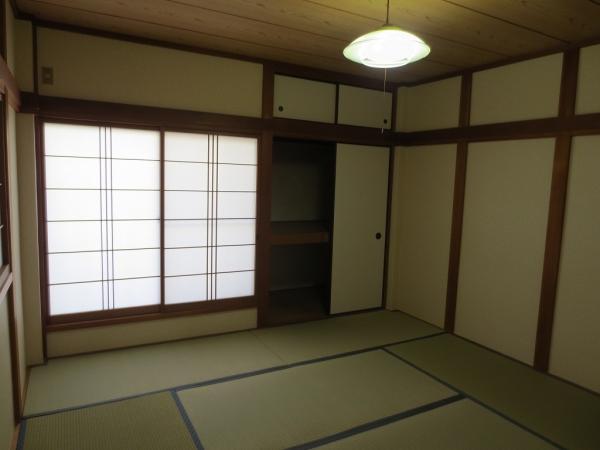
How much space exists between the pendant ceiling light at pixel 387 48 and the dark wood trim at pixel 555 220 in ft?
5.73

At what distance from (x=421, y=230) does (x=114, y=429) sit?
354 centimetres

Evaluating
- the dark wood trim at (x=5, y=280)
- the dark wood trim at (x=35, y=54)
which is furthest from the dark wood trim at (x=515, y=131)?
the dark wood trim at (x=5, y=280)

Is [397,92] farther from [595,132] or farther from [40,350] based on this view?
[40,350]

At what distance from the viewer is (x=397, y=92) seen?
16.0ft

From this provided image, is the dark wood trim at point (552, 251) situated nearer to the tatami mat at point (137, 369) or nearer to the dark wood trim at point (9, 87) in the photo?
the tatami mat at point (137, 369)

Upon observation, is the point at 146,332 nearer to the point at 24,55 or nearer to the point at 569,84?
the point at 24,55

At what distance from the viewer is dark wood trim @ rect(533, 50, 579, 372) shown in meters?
3.29

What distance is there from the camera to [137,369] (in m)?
3.31

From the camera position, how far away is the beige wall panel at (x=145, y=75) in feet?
10.7

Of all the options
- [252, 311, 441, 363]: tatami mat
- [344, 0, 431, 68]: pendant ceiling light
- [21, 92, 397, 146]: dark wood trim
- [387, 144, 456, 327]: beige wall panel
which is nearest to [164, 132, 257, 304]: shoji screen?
[21, 92, 397, 146]: dark wood trim

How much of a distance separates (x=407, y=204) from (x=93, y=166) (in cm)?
334

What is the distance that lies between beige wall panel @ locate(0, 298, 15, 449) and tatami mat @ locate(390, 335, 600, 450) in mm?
2897

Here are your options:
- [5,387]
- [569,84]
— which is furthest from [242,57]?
[5,387]

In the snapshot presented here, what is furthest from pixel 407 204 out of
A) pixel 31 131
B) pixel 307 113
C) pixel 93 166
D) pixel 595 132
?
pixel 31 131
